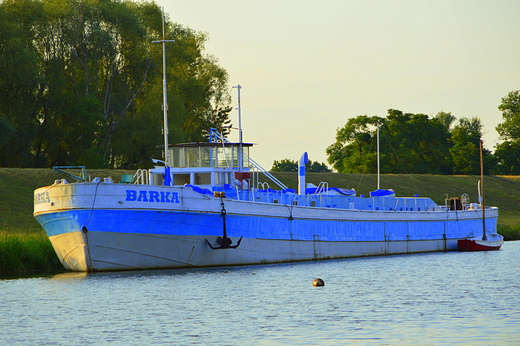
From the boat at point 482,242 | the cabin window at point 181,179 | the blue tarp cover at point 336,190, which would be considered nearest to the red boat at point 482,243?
the boat at point 482,242

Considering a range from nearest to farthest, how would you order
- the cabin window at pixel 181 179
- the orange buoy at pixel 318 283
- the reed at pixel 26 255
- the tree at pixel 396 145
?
the orange buoy at pixel 318 283 < the reed at pixel 26 255 < the cabin window at pixel 181 179 < the tree at pixel 396 145

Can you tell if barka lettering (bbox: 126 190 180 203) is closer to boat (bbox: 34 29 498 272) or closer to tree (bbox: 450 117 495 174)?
boat (bbox: 34 29 498 272)

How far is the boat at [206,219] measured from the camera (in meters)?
32.2

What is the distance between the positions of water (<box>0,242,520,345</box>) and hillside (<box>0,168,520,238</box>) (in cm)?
1719

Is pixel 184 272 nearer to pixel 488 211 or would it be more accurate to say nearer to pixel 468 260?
pixel 468 260

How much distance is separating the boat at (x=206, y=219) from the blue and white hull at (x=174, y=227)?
0.13ft

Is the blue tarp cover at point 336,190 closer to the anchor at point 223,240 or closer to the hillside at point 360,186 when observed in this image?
the anchor at point 223,240

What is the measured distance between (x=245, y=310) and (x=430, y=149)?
105 metres

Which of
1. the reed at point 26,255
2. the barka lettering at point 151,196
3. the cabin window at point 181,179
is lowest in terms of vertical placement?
the reed at point 26,255

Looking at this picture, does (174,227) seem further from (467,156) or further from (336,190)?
(467,156)

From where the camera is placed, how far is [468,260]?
1655 inches

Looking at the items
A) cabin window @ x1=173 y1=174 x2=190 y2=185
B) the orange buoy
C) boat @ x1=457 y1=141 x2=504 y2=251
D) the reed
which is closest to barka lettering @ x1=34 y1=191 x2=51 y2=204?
the reed

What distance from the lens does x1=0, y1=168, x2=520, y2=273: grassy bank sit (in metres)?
35.8

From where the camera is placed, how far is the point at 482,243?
167 ft
